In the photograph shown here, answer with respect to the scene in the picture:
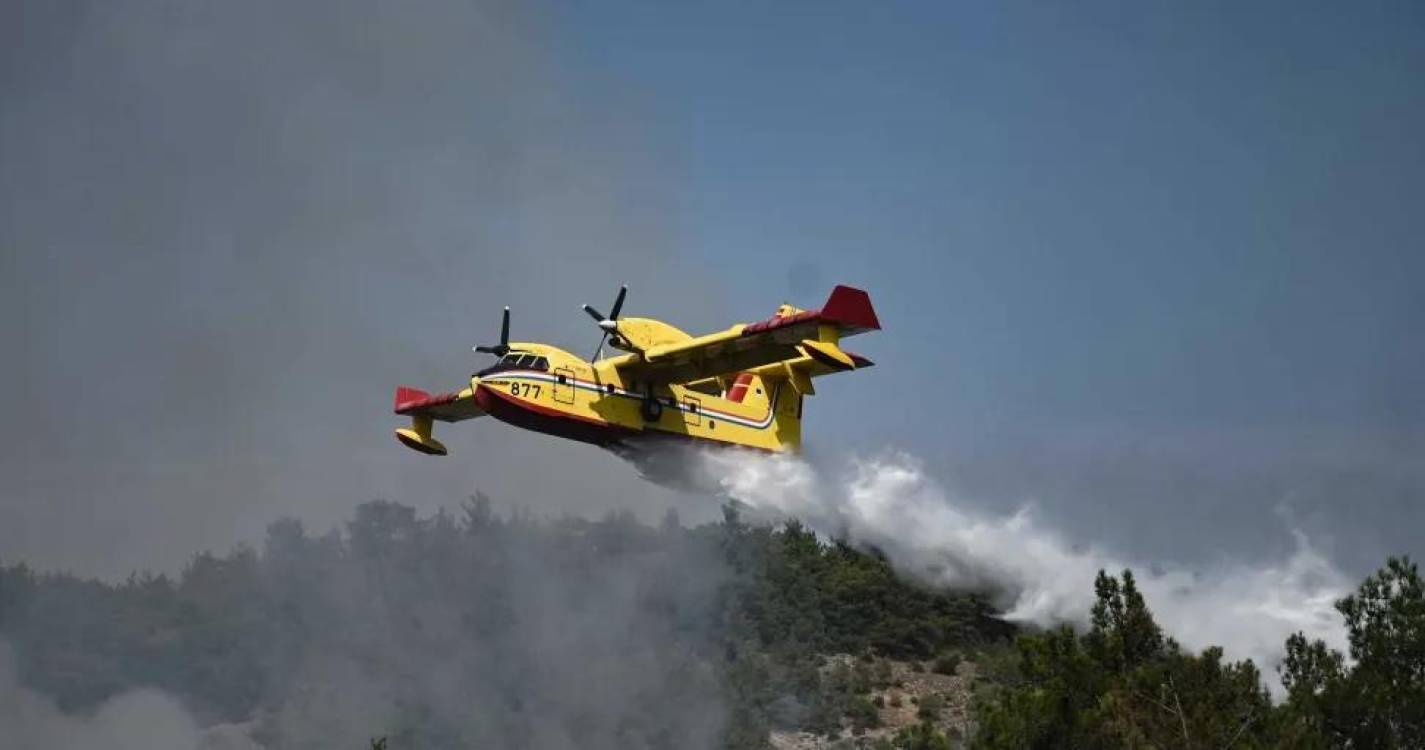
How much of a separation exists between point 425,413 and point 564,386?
28.1ft

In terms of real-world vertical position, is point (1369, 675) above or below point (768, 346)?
below

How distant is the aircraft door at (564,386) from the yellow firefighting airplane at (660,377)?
0.03 metres

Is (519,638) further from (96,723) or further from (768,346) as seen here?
(768,346)

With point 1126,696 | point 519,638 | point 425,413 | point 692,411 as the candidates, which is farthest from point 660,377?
point 519,638

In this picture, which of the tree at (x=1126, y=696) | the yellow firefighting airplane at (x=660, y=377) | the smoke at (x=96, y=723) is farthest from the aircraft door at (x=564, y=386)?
the smoke at (x=96, y=723)

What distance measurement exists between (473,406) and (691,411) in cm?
720

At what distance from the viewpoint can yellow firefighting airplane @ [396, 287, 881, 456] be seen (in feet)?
129

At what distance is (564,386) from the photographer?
41594 millimetres

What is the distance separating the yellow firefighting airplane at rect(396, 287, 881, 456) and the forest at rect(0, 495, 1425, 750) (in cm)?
339

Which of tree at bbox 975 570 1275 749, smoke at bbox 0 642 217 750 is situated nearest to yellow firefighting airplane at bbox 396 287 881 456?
tree at bbox 975 570 1275 749

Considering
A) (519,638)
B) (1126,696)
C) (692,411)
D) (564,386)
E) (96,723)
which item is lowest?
(1126,696)

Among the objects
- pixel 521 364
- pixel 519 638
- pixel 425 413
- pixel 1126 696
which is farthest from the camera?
pixel 519 638

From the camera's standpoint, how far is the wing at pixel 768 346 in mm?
38469

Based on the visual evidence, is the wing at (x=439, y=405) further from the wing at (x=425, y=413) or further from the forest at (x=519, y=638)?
the forest at (x=519, y=638)
